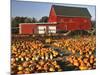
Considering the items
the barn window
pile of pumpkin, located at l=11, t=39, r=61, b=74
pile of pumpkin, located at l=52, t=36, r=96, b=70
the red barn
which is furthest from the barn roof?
pile of pumpkin, located at l=11, t=39, r=61, b=74

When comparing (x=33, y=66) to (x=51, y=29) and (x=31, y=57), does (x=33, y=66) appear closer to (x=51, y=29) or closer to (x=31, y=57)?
(x=31, y=57)

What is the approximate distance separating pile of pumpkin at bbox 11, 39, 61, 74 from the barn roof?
39 cm

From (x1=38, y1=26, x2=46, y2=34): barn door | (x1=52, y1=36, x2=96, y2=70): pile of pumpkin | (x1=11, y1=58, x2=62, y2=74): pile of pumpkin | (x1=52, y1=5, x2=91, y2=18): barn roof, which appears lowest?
(x1=11, y1=58, x2=62, y2=74): pile of pumpkin

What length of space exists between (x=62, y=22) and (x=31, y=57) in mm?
494

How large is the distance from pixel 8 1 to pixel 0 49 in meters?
0.47

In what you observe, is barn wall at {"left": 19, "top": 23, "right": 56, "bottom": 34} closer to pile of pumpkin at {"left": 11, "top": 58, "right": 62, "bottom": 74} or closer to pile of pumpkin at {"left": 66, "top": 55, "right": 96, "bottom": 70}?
pile of pumpkin at {"left": 11, "top": 58, "right": 62, "bottom": 74}

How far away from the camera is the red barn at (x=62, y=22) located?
1988mm

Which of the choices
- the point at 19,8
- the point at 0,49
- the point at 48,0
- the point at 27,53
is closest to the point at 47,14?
the point at 48,0

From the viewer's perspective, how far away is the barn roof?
2069 millimetres

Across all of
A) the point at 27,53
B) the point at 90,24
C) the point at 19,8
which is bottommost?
the point at 27,53

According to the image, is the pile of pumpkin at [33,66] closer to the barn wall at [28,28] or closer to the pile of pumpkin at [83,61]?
the pile of pumpkin at [83,61]

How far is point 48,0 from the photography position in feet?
6.70

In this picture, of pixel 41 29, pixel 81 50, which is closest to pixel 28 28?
pixel 41 29

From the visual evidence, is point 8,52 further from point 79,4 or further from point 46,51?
point 79,4
